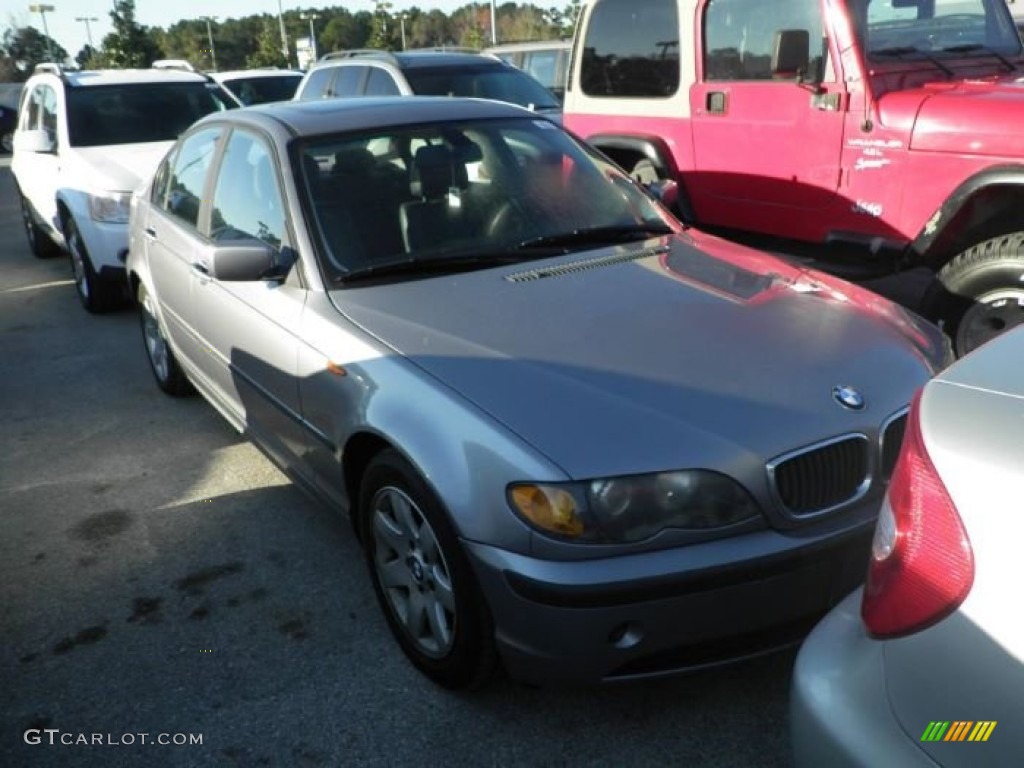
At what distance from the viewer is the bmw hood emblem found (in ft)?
8.00

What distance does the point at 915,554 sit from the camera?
1.48m

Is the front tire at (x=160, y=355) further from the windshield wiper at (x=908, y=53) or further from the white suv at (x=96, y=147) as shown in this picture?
the windshield wiper at (x=908, y=53)

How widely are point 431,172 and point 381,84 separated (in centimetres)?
604

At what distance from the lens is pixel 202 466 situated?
4.36 m

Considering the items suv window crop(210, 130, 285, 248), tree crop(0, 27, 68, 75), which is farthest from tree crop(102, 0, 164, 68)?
suv window crop(210, 130, 285, 248)

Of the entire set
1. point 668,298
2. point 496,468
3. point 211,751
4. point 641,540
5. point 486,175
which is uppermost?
point 486,175

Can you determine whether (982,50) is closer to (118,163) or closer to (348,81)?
(118,163)

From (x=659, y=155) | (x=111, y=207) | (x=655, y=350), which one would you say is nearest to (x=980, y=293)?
(x=659, y=155)

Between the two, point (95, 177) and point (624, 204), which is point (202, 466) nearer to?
point (624, 204)

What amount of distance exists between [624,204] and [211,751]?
2.55 metres

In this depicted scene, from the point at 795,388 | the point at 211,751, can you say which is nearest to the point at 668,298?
the point at 795,388

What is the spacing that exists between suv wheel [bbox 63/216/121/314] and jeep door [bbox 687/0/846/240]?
4.40 metres

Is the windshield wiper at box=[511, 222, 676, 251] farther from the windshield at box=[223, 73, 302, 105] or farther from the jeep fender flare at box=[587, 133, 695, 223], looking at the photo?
the windshield at box=[223, 73, 302, 105]

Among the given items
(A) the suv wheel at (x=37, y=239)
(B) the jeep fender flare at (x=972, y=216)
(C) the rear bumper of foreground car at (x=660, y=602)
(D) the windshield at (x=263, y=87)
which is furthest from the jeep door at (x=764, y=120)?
(D) the windshield at (x=263, y=87)
